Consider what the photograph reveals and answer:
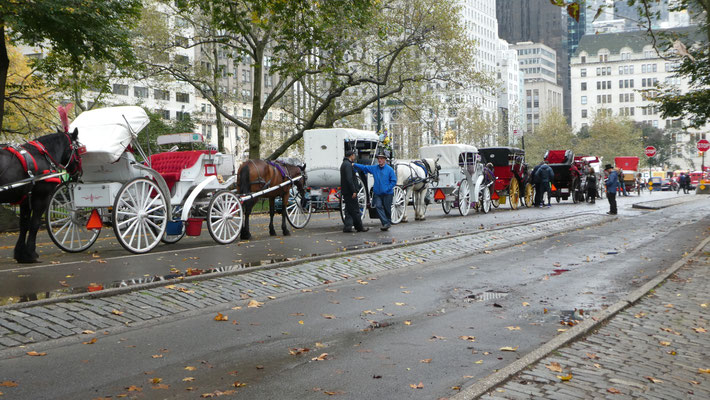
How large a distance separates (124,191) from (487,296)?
260 inches

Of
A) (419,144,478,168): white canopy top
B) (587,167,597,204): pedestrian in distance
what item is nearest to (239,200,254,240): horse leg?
(419,144,478,168): white canopy top

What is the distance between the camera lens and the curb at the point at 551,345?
5234 millimetres

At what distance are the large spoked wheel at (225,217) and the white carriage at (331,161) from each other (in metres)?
4.97

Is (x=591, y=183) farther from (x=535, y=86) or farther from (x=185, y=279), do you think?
(x=535, y=86)

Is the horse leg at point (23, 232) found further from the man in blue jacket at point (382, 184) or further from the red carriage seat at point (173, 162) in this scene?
the man in blue jacket at point (382, 184)

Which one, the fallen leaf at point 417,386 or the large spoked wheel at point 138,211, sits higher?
the large spoked wheel at point 138,211

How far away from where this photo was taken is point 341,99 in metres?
42.8

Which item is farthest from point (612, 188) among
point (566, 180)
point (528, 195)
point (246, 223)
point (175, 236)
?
point (175, 236)

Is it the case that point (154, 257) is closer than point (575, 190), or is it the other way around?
point (154, 257)

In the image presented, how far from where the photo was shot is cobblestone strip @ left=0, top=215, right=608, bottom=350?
7.17m

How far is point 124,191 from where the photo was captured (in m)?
12.5

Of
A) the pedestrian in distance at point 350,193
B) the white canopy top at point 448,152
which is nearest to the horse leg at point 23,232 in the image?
the pedestrian in distance at point 350,193

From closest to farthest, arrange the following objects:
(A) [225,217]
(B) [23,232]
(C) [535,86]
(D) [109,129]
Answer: (B) [23,232]
(D) [109,129]
(A) [225,217]
(C) [535,86]

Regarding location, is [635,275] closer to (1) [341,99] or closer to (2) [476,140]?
(1) [341,99]
